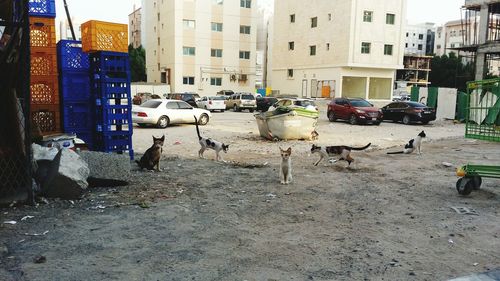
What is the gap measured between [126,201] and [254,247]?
2.77 metres

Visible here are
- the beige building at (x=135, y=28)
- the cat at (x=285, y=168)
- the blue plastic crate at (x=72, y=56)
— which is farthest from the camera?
the beige building at (x=135, y=28)

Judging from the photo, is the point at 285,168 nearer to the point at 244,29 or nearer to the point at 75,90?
the point at 75,90

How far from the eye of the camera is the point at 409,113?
1008 inches

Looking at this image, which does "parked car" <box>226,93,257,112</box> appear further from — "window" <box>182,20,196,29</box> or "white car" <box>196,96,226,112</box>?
"window" <box>182,20,196,29</box>

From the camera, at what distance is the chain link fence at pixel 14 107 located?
6141mm

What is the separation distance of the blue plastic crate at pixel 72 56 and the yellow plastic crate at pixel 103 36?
0.42 metres

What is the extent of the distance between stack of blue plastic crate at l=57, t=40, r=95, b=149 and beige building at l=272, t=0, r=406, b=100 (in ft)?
117

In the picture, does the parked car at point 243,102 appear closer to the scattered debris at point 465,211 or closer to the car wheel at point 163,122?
the car wheel at point 163,122

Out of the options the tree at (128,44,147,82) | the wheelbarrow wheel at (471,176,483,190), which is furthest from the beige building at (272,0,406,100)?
the wheelbarrow wheel at (471,176,483,190)

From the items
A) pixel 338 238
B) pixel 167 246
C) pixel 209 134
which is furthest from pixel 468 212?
pixel 209 134

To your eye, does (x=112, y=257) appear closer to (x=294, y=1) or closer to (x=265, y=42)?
(x=294, y=1)

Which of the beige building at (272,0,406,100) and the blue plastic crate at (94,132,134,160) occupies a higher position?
the beige building at (272,0,406,100)

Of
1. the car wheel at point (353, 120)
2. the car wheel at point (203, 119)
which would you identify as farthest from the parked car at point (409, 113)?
the car wheel at point (203, 119)

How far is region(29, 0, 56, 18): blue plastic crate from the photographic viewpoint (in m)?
9.07
